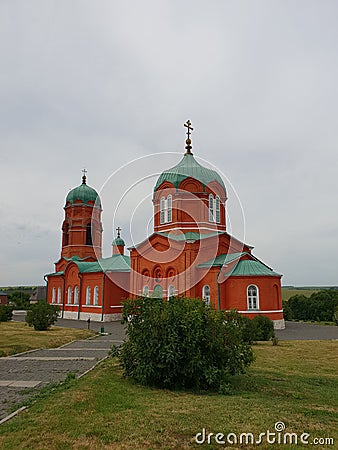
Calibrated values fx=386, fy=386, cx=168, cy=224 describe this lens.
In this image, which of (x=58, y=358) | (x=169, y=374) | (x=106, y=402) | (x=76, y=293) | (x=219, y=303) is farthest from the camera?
(x=76, y=293)

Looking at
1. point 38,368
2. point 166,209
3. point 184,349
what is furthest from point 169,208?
point 184,349

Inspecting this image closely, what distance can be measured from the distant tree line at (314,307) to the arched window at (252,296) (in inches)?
365

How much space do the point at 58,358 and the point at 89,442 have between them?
8.48 meters

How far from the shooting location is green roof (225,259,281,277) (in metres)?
24.4

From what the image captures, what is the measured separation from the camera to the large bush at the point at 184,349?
813cm

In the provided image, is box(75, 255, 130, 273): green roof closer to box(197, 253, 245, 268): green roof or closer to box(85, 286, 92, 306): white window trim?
box(85, 286, 92, 306): white window trim

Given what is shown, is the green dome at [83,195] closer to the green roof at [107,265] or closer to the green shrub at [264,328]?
the green roof at [107,265]

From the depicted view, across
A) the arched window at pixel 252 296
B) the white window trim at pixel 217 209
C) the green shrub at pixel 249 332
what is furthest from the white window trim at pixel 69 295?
the green shrub at pixel 249 332

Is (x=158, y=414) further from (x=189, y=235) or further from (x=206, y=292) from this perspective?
(x=189, y=235)

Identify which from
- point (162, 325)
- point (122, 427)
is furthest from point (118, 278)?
point (122, 427)

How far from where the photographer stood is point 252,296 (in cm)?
2430

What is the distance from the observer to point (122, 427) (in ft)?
17.7

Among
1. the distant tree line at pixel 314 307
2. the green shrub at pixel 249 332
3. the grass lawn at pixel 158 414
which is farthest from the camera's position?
the distant tree line at pixel 314 307

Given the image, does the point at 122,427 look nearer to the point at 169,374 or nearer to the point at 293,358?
the point at 169,374
